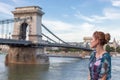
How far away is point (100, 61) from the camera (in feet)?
11.0

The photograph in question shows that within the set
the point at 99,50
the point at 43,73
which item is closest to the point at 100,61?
the point at 99,50

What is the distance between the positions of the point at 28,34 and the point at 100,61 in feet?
148

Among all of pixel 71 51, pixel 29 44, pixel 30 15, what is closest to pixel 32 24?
pixel 30 15

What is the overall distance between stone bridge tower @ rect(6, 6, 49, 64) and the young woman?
136 feet

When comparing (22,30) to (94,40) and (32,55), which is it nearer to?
(32,55)

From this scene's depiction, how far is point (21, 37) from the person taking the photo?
49.7 m

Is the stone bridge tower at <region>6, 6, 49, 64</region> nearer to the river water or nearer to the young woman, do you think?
the river water

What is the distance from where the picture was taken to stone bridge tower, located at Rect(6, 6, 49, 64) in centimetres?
4578

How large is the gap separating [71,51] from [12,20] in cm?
7061

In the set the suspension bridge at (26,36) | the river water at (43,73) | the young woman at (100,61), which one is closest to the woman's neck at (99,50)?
the young woman at (100,61)

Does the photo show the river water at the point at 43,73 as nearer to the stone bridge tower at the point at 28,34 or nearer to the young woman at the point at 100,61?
the stone bridge tower at the point at 28,34

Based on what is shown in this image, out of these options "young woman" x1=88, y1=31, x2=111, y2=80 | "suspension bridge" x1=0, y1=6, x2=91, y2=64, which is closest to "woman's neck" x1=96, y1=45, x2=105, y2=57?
"young woman" x1=88, y1=31, x2=111, y2=80

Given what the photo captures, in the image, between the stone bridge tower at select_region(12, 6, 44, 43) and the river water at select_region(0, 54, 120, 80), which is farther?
the stone bridge tower at select_region(12, 6, 44, 43)

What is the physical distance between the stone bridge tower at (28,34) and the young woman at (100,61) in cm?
4147
